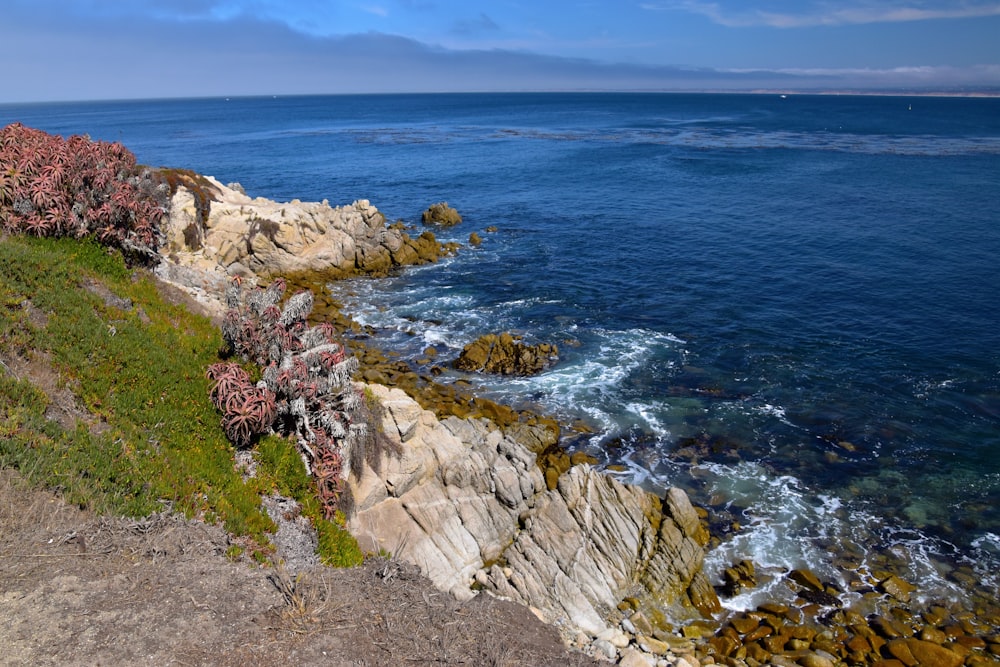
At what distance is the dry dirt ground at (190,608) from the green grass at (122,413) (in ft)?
2.37

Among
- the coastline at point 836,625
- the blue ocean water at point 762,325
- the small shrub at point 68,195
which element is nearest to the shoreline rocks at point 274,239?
the blue ocean water at point 762,325

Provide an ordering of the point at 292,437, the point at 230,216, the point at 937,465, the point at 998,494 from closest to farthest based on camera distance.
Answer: the point at 292,437 → the point at 998,494 → the point at 937,465 → the point at 230,216

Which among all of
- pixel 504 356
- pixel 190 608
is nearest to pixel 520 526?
pixel 190 608

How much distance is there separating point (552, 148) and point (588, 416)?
102m

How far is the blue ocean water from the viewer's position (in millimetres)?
22672

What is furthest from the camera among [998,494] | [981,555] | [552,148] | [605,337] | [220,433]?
[552,148]

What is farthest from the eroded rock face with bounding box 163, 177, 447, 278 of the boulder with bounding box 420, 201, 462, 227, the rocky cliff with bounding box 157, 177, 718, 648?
the rocky cliff with bounding box 157, 177, 718, 648

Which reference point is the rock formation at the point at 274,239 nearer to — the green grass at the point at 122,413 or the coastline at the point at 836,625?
the green grass at the point at 122,413

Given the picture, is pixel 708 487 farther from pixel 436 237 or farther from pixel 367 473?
pixel 436 237

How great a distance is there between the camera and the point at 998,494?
22875 millimetres

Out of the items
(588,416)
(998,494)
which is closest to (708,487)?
(588,416)

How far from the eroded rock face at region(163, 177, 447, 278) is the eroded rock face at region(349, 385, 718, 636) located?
22862 millimetres

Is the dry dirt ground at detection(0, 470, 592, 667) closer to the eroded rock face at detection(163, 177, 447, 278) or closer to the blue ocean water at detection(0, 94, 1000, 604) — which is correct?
the blue ocean water at detection(0, 94, 1000, 604)

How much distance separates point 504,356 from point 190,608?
2300cm
